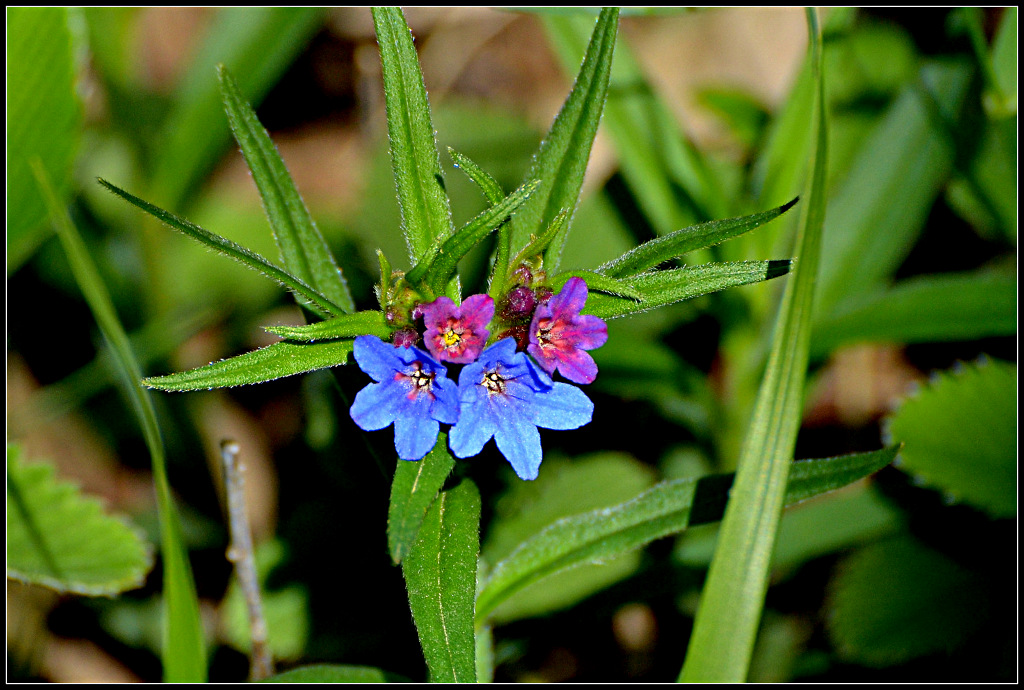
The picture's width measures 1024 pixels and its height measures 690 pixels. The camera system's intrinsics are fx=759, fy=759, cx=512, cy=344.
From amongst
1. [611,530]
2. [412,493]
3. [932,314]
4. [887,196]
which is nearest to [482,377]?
[412,493]

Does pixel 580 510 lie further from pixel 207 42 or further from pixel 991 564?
pixel 207 42

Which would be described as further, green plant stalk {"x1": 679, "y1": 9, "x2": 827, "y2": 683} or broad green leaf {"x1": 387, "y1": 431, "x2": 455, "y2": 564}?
green plant stalk {"x1": 679, "y1": 9, "x2": 827, "y2": 683}

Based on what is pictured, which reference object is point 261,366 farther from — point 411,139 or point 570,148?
point 570,148

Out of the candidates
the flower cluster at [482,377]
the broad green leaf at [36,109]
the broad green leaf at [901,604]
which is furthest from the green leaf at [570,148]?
the broad green leaf at [901,604]

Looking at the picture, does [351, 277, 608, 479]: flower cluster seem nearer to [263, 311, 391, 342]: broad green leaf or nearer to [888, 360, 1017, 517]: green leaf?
[263, 311, 391, 342]: broad green leaf

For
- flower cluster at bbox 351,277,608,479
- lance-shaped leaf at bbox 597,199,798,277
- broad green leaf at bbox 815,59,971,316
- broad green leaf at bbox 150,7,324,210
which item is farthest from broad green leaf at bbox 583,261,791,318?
broad green leaf at bbox 150,7,324,210

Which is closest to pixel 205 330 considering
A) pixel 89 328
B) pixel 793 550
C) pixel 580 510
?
pixel 89 328
